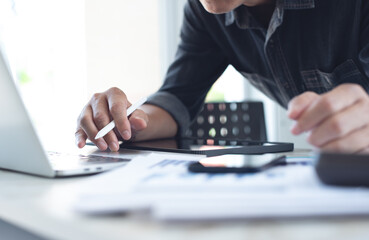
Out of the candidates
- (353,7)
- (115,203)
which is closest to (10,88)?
(115,203)

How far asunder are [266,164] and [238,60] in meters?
0.86

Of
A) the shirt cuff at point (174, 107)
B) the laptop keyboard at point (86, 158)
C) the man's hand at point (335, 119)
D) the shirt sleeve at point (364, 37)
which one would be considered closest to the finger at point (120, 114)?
the laptop keyboard at point (86, 158)

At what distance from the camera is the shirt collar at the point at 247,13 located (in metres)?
0.97

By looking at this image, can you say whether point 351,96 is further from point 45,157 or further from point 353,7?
point 353,7

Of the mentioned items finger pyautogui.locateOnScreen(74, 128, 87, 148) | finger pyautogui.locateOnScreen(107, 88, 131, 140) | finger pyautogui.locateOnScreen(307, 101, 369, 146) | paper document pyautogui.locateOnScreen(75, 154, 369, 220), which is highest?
finger pyautogui.locateOnScreen(307, 101, 369, 146)


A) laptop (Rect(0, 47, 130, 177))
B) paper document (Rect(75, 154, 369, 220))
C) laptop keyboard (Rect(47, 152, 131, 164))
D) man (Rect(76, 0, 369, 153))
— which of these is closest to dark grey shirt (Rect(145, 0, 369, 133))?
man (Rect(76, 0, 369, 153))

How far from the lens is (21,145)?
0.52 m

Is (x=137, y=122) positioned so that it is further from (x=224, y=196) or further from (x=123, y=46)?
(x=123, y=46)

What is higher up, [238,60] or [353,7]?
[353,7]

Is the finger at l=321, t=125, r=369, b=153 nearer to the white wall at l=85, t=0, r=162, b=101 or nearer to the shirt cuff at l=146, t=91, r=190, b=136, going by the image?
the shirt cuff at l=146, t=91, r=190, b=136

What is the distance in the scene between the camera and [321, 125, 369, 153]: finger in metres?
0.43

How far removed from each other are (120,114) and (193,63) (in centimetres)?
53

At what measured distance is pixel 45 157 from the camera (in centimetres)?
50

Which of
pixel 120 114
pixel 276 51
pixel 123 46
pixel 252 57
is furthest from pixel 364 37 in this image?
pixel 123 46
